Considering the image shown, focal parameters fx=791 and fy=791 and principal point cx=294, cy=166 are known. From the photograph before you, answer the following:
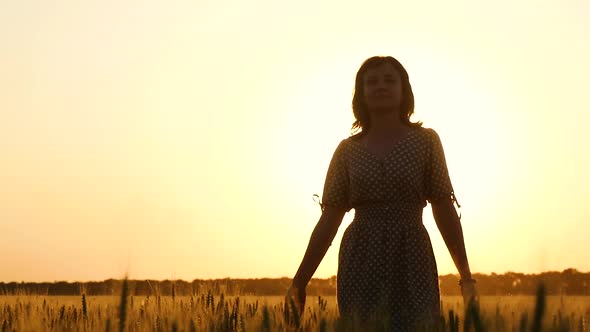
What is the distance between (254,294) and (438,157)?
1.36 m

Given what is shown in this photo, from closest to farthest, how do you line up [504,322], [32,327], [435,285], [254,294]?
[504,322], [32,327], [254,294], [435,285]

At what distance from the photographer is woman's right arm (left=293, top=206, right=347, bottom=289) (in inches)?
184

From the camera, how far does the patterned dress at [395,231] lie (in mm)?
4418

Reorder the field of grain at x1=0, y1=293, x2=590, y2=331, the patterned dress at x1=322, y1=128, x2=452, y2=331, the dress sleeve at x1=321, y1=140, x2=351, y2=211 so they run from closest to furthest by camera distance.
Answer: the field of grain at x1=0, y1=293, x2=590, y2=331
the patterned dress at x1=322, y1=128, x2=452, y2=331
the dress sleeve at x1=321, y1=140, x2=351, y2=211

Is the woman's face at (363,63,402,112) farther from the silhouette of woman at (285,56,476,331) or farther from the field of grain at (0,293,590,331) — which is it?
the field of grain at (0,293,590,331)

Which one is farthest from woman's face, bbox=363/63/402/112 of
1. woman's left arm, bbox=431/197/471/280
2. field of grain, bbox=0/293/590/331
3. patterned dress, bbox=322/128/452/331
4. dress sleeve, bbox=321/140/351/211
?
field of grain, bbox=0/293/590/331

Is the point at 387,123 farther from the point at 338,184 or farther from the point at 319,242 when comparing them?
the point at 319,242

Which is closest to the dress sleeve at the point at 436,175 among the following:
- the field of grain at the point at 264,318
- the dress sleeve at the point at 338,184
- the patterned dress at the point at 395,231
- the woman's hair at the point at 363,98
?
A: the patterned dress at the point at 395,231

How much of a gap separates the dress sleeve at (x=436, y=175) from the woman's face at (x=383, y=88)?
0.31 m

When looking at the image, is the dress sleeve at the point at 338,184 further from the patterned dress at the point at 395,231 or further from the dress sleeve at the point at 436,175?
the dress sleeve at the point at 436,175

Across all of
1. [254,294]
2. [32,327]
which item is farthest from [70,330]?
[254,294]

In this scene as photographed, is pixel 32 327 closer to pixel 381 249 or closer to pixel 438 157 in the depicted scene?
pixel 381 249

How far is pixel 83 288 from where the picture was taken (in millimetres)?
3625

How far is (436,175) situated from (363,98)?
2.33ft
